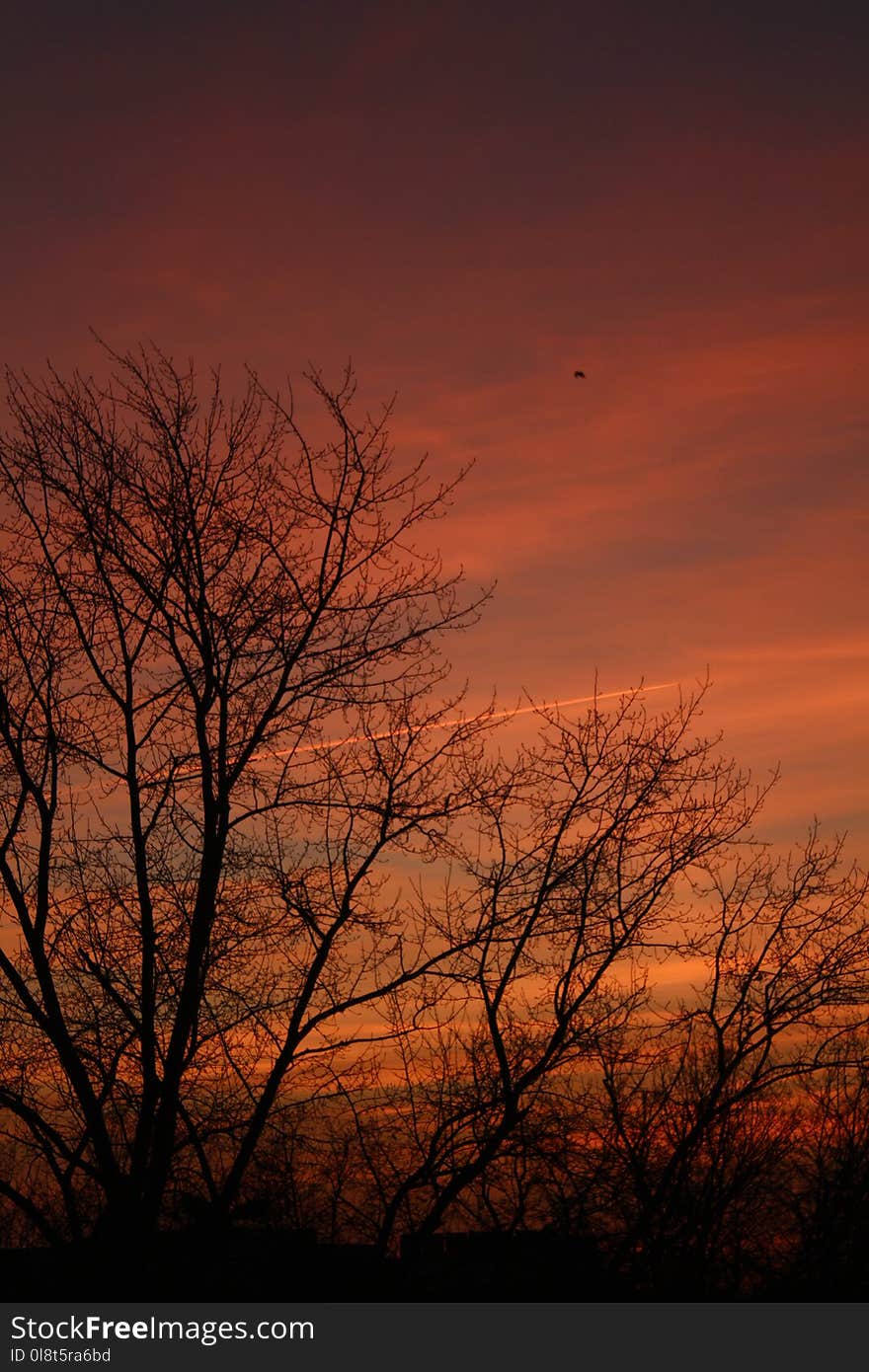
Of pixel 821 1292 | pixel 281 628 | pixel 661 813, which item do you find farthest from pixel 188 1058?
pixel 821 1292

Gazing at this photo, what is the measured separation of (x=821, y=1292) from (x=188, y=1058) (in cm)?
1121

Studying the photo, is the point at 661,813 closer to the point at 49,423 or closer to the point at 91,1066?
the point at 91,1066

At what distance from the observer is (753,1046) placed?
48.9 ft

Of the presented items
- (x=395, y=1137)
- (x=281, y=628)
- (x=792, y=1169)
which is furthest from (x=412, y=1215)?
(x=792, y=1169)

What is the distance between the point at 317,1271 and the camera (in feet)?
48.0

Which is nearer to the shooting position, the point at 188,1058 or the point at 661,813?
the point at 188,1058

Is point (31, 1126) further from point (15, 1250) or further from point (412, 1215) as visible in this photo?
point (412, 1215)

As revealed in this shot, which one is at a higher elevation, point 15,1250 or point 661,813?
point 661,813

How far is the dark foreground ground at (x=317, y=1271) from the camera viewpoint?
504 inches

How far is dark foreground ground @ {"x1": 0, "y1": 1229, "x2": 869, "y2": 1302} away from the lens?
12.8 metres

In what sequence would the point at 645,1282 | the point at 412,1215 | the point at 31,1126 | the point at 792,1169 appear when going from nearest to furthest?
1. the point at 31,1126
2. the point at 412,1215
3. the point at 645,1282
4. the point at 792,1169

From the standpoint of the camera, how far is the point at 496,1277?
1476 cm

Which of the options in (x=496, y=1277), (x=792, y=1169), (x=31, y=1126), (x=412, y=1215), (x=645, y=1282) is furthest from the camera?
(x=792, y=1169)
